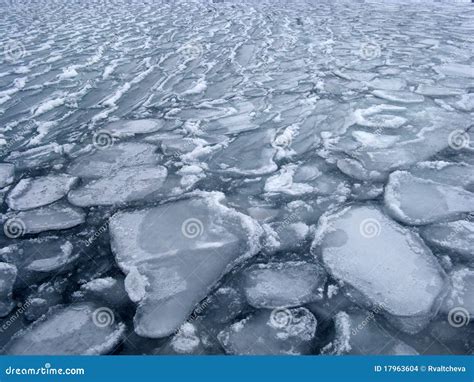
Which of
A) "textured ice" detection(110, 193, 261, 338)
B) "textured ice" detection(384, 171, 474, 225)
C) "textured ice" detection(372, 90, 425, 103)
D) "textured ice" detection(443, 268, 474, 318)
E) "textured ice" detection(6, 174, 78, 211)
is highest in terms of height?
"textured ice" detection(6, 174, 78, 211)

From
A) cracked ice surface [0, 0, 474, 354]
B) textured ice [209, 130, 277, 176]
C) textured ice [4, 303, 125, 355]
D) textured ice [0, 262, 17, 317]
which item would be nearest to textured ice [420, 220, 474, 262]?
cracked ice surface [0, 0, 474, 354]

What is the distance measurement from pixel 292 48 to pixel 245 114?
2.16 metres

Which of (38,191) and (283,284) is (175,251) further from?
(38,191)

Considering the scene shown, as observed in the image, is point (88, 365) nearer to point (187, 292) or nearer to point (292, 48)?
point (187, 292)

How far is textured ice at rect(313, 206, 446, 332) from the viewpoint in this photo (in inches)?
46.6

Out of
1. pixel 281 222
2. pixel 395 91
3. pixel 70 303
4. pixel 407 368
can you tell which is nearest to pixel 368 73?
pixel 395 91

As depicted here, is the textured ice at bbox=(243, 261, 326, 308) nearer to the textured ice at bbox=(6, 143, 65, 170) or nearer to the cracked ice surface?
the cracked ice surface

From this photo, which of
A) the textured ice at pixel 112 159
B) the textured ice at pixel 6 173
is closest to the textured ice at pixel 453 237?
the textured ice at pixel 112 159

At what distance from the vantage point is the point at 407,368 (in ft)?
3.53

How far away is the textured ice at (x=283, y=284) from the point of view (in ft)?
4.03

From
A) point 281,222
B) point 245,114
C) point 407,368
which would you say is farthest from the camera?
point 245,114

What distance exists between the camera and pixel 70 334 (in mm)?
1162

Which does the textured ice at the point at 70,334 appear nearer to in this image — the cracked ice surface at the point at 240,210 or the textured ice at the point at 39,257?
the cracked ice surface at the point at 240,210

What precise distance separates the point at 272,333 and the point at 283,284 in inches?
7.2
